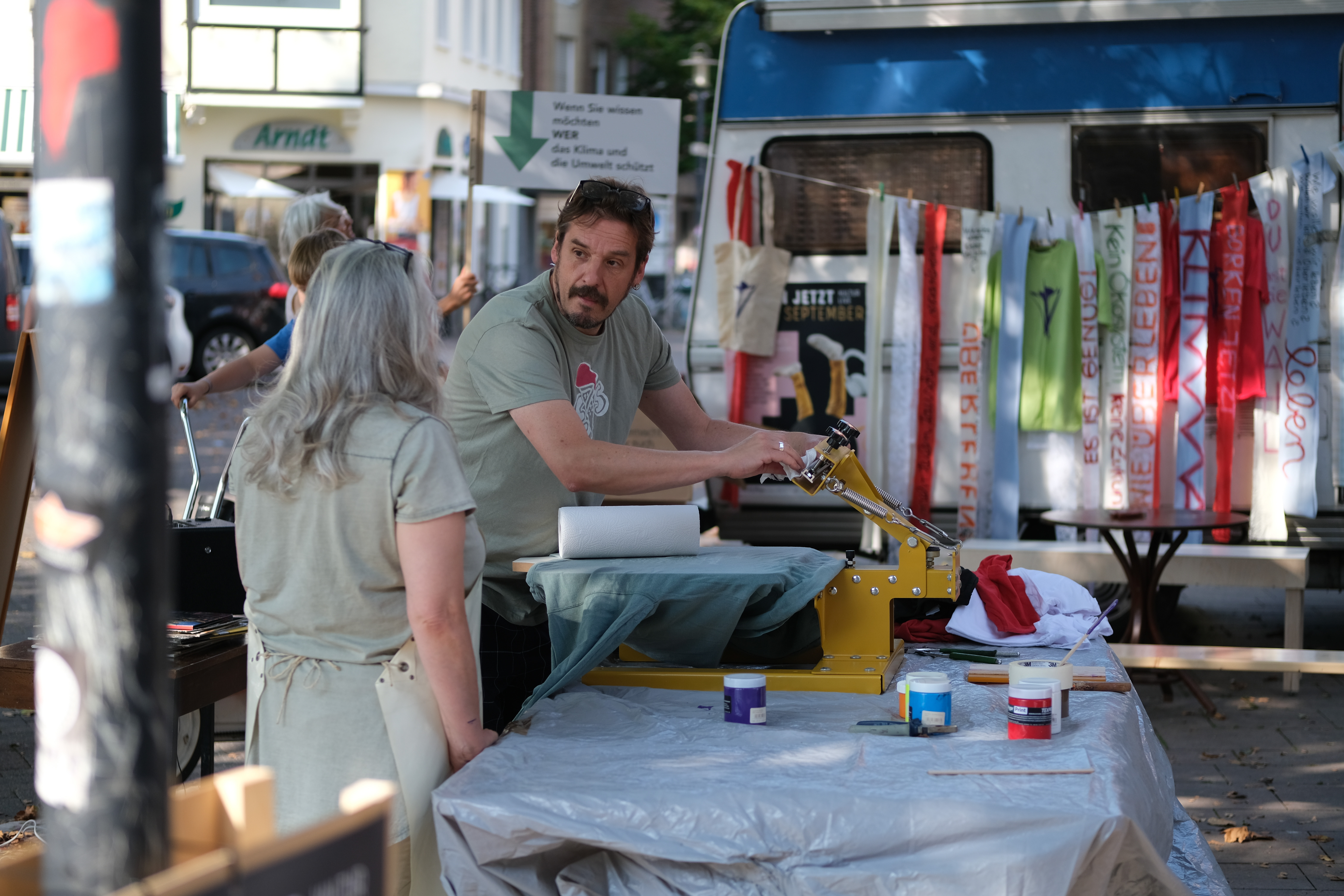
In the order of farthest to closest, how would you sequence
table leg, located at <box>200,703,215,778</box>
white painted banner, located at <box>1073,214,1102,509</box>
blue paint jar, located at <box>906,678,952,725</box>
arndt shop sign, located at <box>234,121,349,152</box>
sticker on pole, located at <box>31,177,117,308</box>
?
arndt shop sign, located at <box>234,121,349,152</box> < white painted banner, located at <box>1073,214,1102,509</box> < table leg, located at <box>200,703,215,778</box> < blue paint jar, located at <box>906,678,952,725</box> < sticker on pole, located at <box>31,177,117,308</box>

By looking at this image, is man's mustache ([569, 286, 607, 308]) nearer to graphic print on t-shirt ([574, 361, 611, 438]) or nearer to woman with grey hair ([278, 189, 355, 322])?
graphic print on t-shirt ([574, 361, 611, 438])

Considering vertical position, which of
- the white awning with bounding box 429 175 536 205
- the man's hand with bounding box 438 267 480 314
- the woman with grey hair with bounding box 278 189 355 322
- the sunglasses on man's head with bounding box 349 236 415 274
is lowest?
the sunglasses on man's head with bounding box 349 236 415 274

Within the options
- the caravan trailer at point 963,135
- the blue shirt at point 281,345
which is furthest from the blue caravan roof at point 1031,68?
the blue shirt at point 281,345

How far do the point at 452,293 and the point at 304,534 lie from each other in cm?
381

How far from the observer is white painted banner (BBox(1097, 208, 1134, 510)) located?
6059 millimetres

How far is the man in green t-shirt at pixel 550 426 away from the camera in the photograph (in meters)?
2.94

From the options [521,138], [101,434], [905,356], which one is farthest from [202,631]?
[521,138]

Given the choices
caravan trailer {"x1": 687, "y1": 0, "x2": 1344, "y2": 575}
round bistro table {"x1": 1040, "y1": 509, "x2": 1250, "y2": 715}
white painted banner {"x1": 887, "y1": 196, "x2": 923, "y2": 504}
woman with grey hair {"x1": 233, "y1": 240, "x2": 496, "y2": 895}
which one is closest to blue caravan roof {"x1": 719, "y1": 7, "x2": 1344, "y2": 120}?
caravan trailer {"x1": 687, "y1": 0, "x2": 1344, "y2": 575}

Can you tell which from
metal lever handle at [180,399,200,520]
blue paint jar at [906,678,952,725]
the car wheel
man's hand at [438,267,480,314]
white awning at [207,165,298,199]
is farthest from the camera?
white awning at [207,165,298,199]

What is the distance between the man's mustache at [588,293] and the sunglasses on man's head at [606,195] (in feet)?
0.63

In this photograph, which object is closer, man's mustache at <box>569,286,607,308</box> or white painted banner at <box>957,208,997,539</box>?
man's mustache at <box>569,286,607,308</box>

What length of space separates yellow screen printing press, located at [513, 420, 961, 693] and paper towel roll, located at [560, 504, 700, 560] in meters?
0.12

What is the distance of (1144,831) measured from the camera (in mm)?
2203

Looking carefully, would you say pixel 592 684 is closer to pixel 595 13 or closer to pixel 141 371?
pixel 141 371
